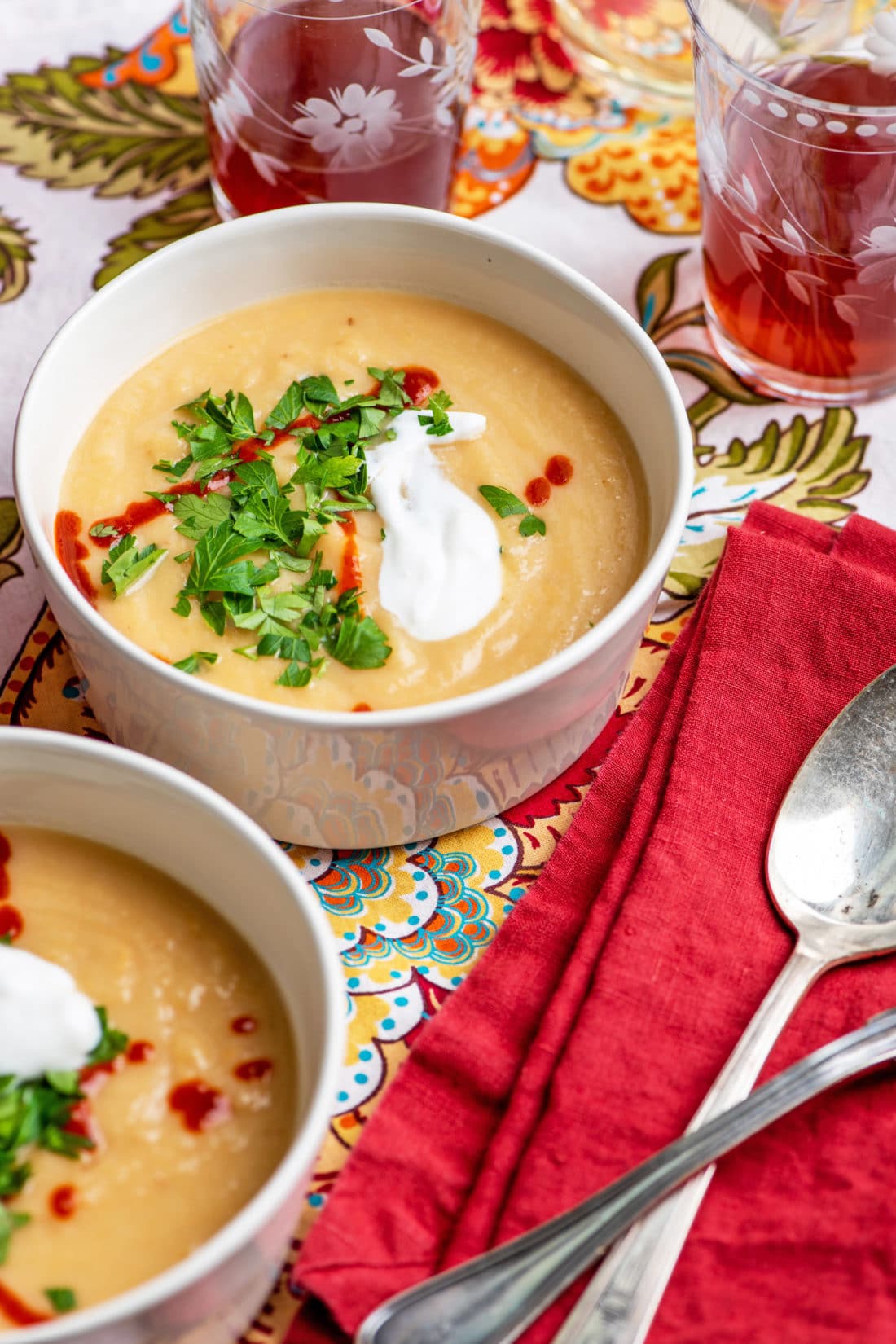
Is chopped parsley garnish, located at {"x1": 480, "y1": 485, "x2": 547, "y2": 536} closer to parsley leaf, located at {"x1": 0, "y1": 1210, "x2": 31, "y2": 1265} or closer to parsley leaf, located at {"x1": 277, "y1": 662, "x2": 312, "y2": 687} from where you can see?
parsley leaf, located at {"x1": 277, "y1": 662, "x2": 312, "y2": 687}

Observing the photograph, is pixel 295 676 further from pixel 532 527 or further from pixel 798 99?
pixel 798 99

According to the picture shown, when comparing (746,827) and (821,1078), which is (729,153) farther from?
(821,1078)

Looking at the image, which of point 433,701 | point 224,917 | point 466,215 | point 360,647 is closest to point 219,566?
point 360,647

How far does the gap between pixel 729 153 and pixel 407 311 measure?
0.49m

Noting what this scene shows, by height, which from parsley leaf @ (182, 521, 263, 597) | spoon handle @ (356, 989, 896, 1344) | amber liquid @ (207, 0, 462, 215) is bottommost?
spoon handle @ (356, 989, 896, 1344)

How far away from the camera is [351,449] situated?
1804 millimetres

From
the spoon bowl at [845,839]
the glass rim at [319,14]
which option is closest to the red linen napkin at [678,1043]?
the spoon bowl at [845,839]

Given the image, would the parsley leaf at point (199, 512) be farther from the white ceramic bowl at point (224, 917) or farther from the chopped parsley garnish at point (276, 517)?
the white ceramic bowl at point (224, 917)

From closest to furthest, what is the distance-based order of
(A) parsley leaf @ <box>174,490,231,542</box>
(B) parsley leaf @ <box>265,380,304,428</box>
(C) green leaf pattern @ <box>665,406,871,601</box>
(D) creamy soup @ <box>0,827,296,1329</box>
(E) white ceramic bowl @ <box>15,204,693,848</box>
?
1. (D) creamy soup @ <box>0,827,296,1329</box>
2. (E) white ceramic bowl @ <box>15,204,693,848</box>
3. (A) parsley leaf @ <box>174,490,231,542</box>
4. (B) parsley leaf @ <box>265,380,304,428</box>
5. (C) green leaf pattern @ <box>665,406,871,601</box>

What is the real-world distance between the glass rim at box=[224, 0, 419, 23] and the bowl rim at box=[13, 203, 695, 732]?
299mm

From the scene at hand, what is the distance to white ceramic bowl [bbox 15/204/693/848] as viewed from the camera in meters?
1.49

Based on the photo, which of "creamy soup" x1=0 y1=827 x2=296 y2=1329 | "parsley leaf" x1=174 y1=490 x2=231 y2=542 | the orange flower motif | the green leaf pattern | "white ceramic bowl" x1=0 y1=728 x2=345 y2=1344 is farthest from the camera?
the orange flower motif

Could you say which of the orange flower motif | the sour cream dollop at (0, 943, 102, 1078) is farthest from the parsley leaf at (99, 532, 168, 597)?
the orange flower motif

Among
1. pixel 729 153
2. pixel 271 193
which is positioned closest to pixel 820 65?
pixel 729 153
